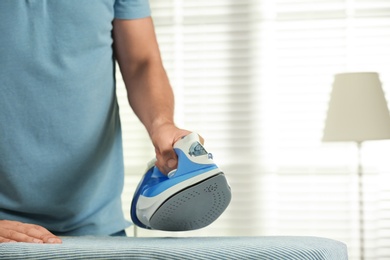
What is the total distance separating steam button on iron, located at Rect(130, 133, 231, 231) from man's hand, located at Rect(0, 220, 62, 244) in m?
0.16

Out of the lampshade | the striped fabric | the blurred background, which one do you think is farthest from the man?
the blurred background

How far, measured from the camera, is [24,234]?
1109 mm

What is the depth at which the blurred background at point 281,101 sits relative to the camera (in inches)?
137

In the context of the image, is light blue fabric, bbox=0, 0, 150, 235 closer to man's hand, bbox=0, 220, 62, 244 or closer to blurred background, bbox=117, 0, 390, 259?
man's hand, bbox=0, 220, 62, 244

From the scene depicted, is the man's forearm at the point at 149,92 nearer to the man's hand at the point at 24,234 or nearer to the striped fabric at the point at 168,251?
the man's hand at the point at 24,234

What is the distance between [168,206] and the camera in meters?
1.14

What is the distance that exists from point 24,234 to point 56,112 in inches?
15.1

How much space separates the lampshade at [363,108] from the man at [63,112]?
5.35 feet

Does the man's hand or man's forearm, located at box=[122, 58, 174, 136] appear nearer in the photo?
the man's hand

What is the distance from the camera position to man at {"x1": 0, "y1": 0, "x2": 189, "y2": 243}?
1409 millimetres

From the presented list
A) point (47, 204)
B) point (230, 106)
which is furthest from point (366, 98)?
point (47, 204)

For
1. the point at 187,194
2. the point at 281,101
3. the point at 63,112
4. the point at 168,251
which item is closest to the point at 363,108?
the point at 281,101

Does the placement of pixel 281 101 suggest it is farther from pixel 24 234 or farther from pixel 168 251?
pixel 168 251

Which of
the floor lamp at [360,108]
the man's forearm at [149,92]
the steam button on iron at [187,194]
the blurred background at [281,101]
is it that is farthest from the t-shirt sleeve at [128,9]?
the blurred background at [281,101]
